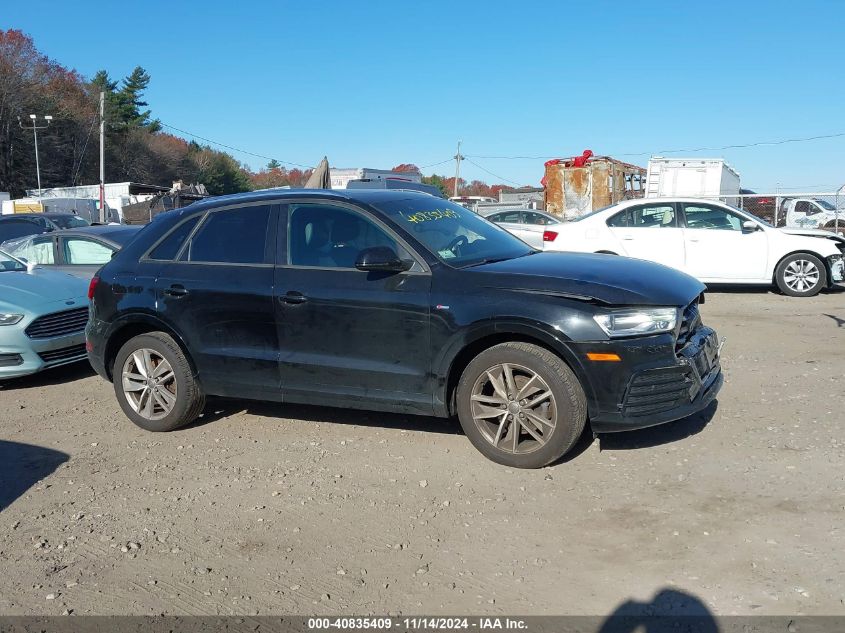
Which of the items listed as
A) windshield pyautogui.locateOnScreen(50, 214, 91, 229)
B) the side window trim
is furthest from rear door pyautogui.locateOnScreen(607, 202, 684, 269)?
windshield pyautogui.locateOnScreen(50, 214, 91, 229)

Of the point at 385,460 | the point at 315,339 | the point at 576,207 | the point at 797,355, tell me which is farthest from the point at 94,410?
the point at 576,207

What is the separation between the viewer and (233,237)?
219 inches

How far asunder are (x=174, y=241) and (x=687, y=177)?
2102 cm

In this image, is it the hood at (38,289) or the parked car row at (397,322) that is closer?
the parked car row at (397,322)

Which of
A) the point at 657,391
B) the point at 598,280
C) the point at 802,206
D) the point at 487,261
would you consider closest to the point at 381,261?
the point at 487,261

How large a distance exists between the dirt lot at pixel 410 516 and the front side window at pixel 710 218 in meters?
6.09

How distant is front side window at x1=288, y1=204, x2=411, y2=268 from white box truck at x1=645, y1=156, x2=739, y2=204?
20.1 m

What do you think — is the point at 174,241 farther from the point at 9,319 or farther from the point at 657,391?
the point at 657,391

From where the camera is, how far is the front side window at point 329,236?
511 cm

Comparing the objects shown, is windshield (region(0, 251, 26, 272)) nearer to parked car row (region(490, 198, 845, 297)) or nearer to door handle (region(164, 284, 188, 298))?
door handle (region(164, 284, 188, 298))

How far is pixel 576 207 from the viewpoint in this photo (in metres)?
25.1

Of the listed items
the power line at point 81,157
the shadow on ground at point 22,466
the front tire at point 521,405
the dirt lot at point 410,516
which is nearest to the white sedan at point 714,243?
the dirt lot at point 410,516

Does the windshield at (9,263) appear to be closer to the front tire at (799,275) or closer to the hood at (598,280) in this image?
the hood at (598,280)

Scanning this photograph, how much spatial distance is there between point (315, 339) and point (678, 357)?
2.36m
